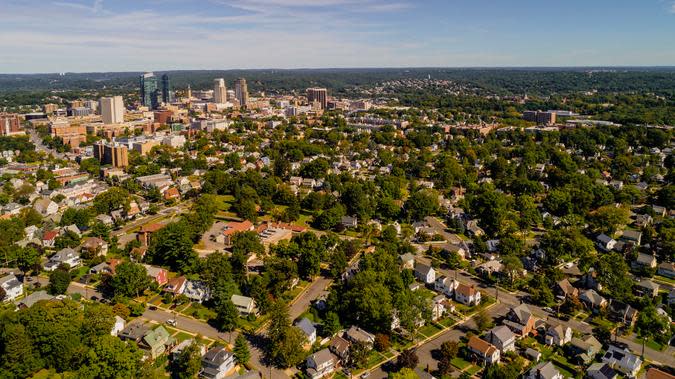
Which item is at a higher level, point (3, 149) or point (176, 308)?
point (3, 149)

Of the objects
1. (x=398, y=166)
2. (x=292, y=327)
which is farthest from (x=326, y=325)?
(x=398, y=166)

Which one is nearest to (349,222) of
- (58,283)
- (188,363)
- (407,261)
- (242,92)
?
(407,261)

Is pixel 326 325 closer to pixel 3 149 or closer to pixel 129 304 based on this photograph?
pixel 129 304

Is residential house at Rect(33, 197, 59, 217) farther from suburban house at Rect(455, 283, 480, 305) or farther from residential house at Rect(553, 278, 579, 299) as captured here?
residential house at Rect(553, 278, 579, 299)

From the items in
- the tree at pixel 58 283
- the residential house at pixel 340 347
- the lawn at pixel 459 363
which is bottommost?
the lawn at pixel 459 363

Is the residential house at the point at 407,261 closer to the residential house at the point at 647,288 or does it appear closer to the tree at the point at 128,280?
the residential house at the point at 647,288

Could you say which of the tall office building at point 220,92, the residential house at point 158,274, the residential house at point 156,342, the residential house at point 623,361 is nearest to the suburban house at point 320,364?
the residential house at point 156,342
